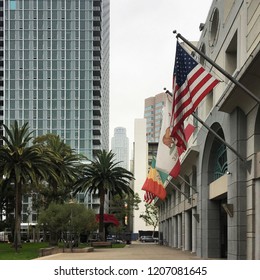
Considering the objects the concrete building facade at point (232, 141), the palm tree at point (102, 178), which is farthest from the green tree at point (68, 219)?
the concrete building facade at point (232, 141)

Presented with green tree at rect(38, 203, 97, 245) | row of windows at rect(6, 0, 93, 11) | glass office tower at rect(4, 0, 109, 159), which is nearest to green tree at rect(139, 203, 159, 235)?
glass office tower at rect(4, 0, 109, 159)

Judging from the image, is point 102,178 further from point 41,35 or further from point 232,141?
point 41,35

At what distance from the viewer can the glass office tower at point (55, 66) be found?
112m

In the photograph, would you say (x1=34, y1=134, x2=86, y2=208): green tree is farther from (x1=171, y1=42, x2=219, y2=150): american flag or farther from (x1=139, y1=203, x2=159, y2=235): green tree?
(x1=139, y1=203, x2=159, y2=235): green tree

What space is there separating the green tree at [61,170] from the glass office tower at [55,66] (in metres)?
56.4

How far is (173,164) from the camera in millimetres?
25734

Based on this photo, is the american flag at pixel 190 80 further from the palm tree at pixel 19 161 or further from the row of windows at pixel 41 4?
the row of windows at pixel 41 4

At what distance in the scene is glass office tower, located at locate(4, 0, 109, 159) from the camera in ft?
367

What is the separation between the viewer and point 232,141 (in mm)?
19109

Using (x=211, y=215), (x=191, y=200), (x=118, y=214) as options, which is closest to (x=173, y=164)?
(x=211, y=215)

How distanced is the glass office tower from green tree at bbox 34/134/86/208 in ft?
185

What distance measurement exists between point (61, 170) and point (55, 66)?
72761 millimetres
